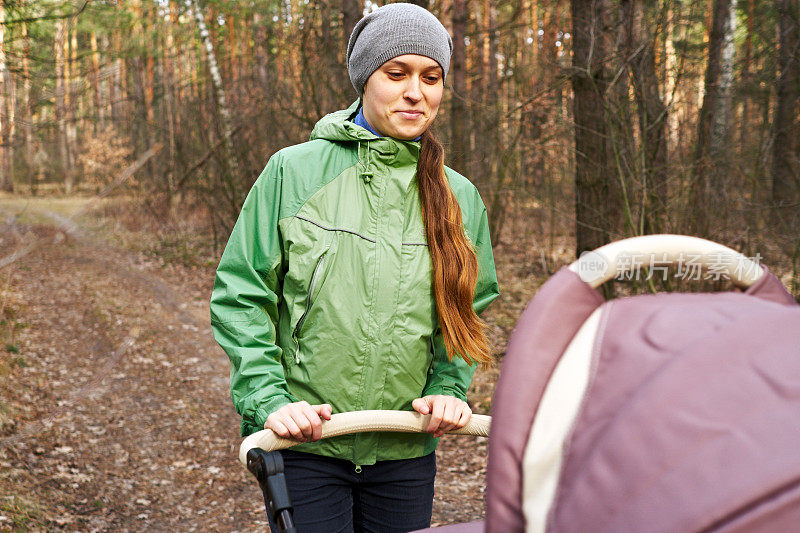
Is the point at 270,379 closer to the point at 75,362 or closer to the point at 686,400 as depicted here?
the point at 686,400

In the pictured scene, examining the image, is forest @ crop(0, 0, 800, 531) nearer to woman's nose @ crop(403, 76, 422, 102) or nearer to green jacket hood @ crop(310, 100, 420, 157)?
green jacket hood @ crop(310, 100, 420, 157)

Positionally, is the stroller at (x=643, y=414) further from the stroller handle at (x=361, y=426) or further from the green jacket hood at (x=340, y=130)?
the green jacket hood at (x=340, y=130)

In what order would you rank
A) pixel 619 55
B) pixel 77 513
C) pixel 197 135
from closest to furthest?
pixel 77 513 → pixel 619 55 → pixel 197 135

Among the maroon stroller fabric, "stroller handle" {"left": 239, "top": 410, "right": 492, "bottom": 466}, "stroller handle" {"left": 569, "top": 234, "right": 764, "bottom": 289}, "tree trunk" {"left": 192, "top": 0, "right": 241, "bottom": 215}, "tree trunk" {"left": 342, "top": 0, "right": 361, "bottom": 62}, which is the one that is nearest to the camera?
the maroon stroller fabric

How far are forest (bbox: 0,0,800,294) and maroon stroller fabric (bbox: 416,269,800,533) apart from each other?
88 cm

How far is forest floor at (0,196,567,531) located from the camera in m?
4.38

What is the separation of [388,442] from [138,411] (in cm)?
517

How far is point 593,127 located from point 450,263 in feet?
16.5

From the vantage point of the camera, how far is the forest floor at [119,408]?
14.4 ft

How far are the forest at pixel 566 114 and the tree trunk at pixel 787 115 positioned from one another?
0.03 m

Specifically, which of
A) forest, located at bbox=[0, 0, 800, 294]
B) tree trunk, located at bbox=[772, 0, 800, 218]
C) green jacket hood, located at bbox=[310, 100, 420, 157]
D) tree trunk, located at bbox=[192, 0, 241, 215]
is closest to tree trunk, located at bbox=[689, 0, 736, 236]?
forest, located at bbox=[0, 0, 800, 294]

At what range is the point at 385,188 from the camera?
6.86 feet

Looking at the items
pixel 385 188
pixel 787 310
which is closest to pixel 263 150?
pixel 385 188

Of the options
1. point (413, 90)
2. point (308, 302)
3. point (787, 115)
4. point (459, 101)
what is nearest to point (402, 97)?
point (413, 90)
